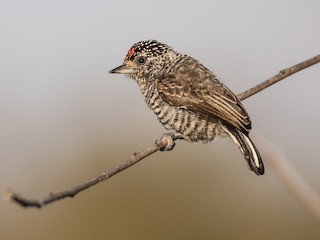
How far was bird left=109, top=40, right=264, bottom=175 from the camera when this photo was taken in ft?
19.2

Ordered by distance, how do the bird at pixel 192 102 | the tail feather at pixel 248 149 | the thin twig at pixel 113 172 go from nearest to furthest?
the thin twig at pixel 113 172
the tail feather at pixel 248 149
the bird at pixel 192 102

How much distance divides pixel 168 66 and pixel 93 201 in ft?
16.3

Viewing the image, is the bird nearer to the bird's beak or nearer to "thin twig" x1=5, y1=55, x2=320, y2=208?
the bird's beak

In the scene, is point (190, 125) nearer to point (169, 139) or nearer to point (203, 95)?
point (203, 95)

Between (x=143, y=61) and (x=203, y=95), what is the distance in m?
0.92

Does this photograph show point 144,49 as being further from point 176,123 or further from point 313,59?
point 313,59

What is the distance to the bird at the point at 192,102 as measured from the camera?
586 cm

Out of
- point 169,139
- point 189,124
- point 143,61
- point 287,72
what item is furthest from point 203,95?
point 287,72

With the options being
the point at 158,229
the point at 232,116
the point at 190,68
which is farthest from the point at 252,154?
the point at 158,229

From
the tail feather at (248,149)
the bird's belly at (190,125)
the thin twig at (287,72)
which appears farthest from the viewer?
the bird's belly at (190,125)

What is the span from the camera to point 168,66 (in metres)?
6.72

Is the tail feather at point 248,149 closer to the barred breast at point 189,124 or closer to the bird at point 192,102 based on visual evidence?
the bird at point 192,102

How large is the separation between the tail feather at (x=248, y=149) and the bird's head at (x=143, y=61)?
1.15m

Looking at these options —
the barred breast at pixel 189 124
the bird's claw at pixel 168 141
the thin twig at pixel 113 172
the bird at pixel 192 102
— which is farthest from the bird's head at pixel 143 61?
the thin twig at pixel 113 172
